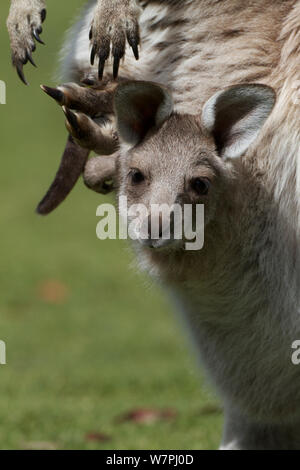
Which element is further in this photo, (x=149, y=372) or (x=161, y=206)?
(x=149, y=372)

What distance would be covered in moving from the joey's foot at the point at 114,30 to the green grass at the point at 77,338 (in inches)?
23.7

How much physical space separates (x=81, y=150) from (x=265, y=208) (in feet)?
2.54

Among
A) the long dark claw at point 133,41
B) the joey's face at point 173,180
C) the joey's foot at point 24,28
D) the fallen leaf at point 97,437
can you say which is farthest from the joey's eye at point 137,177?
the fallen leaf at point 97,437

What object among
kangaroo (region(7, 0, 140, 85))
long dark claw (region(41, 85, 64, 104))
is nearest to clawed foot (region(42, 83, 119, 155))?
long dark claw (region(41, 85, 64, 104))

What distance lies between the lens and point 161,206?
2650 mm

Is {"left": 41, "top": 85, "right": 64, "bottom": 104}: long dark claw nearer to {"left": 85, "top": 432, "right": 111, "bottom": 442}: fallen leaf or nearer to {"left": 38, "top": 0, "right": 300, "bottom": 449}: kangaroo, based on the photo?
{"left": 38, "top": 0, "right": 300, "bottom": 449}: kangaroo

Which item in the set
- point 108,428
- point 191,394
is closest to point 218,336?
point 108,428

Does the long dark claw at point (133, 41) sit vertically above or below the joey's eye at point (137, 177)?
above

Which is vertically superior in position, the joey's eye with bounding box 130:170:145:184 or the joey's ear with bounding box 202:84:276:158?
the joey's ear with bounding box 202:84:276:158

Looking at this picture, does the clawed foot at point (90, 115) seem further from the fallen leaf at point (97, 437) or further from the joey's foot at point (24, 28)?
the fallen leaf at point (97, 437)

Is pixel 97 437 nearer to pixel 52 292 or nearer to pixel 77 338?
pixel 77 338

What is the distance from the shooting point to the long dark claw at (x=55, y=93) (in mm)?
2951

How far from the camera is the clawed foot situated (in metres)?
2.99
